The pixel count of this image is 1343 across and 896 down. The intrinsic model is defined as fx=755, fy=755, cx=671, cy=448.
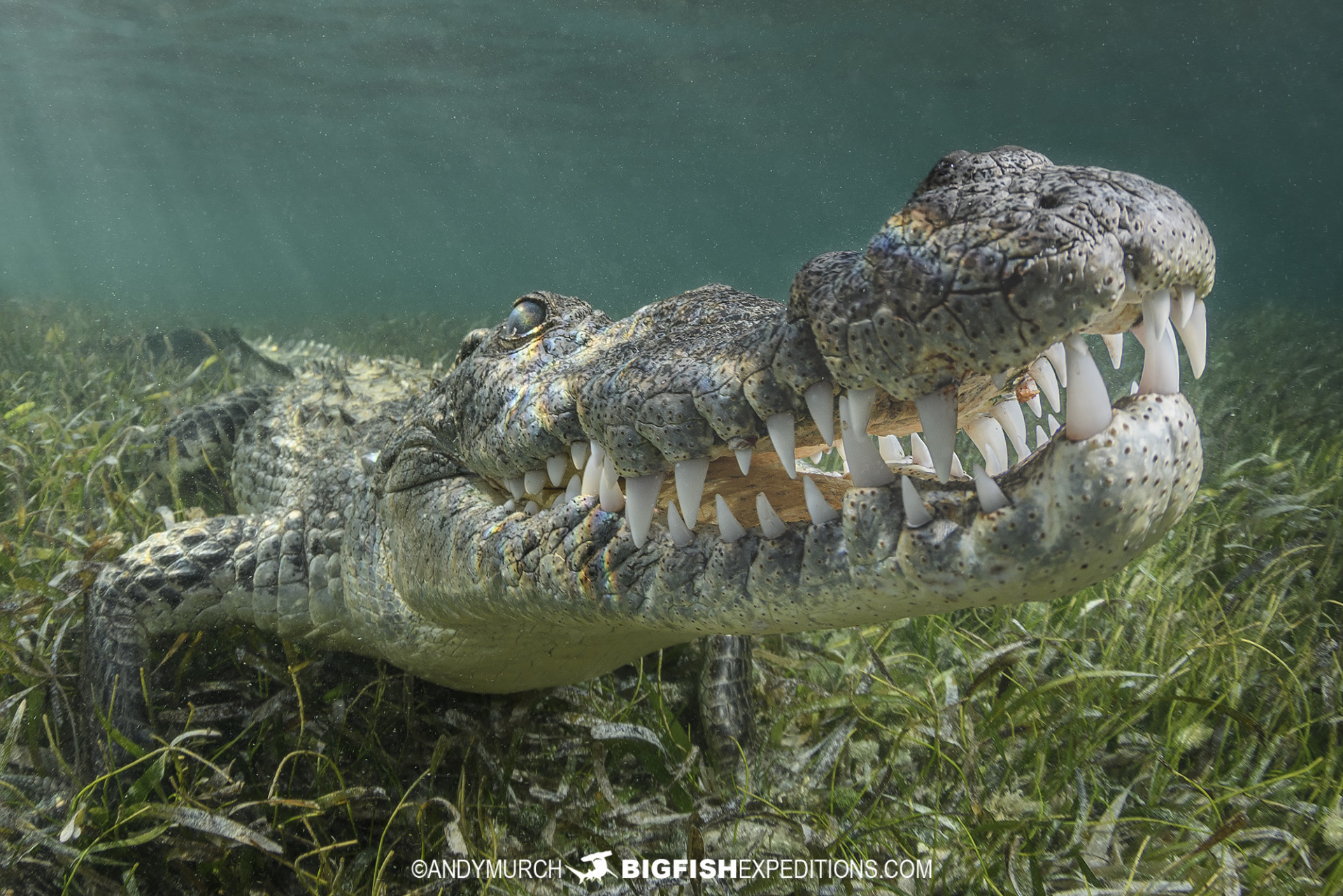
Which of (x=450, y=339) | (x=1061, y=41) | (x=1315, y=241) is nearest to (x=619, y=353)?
(x=450, y=339)

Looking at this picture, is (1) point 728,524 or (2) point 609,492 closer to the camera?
(1) point 728,524

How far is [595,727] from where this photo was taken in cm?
253

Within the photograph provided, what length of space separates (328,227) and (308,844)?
325 feet

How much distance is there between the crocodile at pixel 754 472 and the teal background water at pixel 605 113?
33.2ft

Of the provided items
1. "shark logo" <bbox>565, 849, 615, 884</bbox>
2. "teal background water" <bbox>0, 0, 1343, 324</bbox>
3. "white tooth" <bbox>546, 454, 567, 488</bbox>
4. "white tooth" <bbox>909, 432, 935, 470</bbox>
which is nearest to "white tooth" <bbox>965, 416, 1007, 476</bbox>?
"white tooth" <bbox>909, 432, 935, 470</bbox>

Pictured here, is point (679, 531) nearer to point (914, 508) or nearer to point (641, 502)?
point (641, 502)

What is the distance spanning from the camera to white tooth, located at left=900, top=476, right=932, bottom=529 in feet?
4.31

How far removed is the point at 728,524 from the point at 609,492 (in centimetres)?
40

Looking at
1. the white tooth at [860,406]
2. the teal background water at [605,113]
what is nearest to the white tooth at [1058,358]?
the white tooth at [860,406]

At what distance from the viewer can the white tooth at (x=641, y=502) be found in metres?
1.75

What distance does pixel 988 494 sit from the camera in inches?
49.8

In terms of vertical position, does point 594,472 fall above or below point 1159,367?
below

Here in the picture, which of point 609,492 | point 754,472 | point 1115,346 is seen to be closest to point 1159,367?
point 1115,346

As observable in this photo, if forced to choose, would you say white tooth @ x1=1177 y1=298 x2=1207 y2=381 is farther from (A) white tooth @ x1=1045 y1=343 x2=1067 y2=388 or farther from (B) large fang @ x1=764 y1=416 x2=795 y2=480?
(B) large fang @ x1=764 y1=416 x2=795 y2=480
